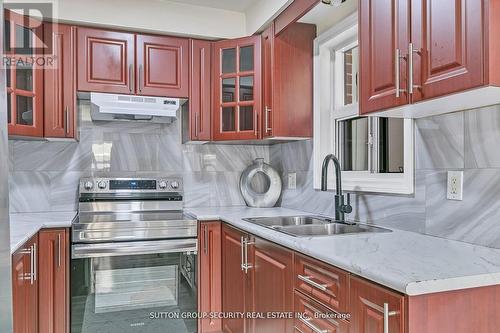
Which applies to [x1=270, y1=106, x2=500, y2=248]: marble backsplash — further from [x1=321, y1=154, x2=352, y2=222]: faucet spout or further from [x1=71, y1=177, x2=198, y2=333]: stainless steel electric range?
[x1=71, y1=177, x2=198, y2=333]: stainless steel electric range

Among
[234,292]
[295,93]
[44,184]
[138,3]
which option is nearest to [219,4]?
[138,3]

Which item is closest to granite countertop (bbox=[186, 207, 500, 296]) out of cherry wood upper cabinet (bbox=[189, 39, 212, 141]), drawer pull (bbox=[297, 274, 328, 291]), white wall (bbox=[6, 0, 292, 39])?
drawer pull (bbox=[297, 274, 328, 291])

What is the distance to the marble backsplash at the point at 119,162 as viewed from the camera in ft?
9.05

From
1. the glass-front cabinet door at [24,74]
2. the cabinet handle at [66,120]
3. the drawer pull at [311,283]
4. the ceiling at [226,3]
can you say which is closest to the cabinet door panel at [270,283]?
the drawer pull at [311,283]

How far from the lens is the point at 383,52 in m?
1.46

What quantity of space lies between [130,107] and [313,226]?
4.69ft

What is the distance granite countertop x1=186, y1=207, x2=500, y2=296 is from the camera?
1067 mm

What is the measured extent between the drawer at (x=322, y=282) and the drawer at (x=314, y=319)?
0.09ft

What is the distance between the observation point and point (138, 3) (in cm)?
268

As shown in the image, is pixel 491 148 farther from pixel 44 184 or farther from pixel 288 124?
pixel 44 184

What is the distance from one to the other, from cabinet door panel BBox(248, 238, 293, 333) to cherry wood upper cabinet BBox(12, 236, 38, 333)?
1088mm

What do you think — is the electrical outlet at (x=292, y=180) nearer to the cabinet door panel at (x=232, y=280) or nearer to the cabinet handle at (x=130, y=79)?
the cabinet door panel at (x=232, y=280)

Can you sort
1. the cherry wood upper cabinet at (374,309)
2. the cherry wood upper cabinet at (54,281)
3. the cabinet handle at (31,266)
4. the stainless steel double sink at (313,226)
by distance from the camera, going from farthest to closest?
the cherry wood upper cabinet at (54,281) < the stainless steel double sink at (313,226) < the cabinet handle at (31,266) < the cherry wood upper cabinet at (374,309)

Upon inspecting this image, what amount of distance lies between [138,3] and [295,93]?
1241 millimetres
